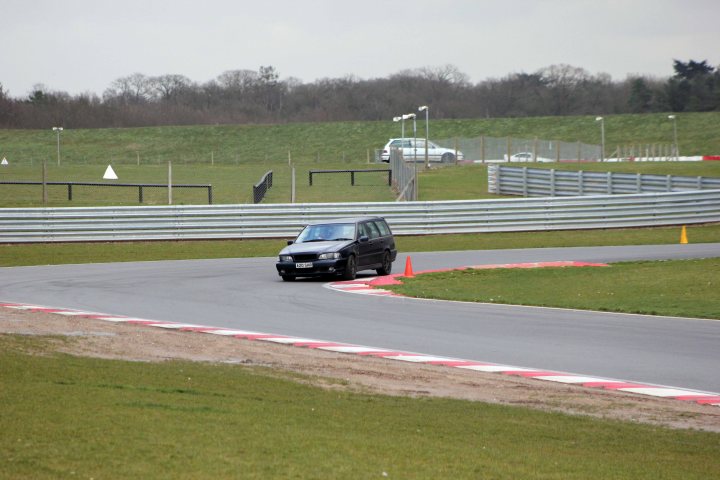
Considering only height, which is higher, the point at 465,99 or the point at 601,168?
the point at 465,99

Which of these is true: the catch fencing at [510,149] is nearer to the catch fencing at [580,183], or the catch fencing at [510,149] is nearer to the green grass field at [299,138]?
the catch fencing at [580,183]

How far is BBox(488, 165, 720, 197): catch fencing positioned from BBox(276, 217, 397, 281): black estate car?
19872 millimetres

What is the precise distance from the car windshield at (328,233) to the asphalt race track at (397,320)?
1.22 m

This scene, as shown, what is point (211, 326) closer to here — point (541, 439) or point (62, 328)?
point (62, 328)

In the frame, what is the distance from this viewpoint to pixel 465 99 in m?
147

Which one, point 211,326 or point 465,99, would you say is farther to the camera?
point 465,99

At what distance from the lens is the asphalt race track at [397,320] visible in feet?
41.4

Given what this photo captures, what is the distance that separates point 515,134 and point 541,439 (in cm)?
9847

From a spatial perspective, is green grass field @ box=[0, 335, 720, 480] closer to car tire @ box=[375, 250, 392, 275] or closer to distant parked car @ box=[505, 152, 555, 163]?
car tire @ box=[375, 250, 392, 275]

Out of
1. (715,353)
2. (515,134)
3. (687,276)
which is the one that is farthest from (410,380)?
(515,134)

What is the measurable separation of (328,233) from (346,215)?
967cm

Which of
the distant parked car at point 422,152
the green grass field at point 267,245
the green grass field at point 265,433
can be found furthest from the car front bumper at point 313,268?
the distant parked car at point 422,152

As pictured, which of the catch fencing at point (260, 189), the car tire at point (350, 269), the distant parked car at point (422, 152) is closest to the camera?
the car tire at point (350, 269)

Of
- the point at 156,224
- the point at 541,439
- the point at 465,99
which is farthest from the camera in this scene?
the point at 465,99
